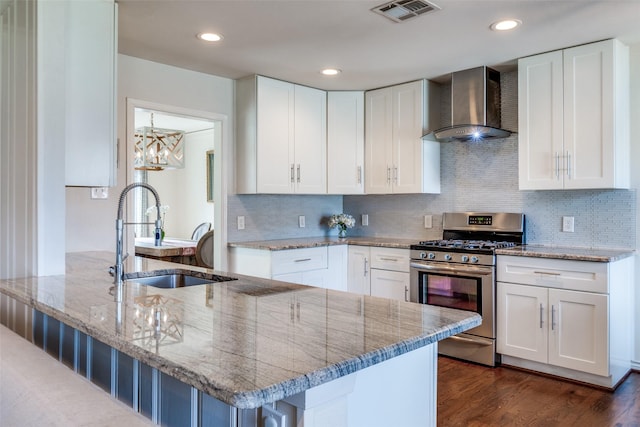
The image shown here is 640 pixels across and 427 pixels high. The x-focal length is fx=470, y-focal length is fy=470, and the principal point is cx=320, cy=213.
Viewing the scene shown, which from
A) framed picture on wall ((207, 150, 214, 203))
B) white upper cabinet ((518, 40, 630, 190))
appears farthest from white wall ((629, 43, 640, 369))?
framed picture on wall ((207, 150, 214, 203))

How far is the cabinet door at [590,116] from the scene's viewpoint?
3129mm

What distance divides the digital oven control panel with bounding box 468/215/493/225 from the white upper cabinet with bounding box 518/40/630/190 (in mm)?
522

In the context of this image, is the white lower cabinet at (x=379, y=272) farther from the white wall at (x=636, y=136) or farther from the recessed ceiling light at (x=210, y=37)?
the recessed ceiling light at (x=210, y=37)

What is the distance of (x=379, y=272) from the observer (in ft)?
13.6

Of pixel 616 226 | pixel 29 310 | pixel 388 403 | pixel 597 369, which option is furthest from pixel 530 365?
pixel 29 310

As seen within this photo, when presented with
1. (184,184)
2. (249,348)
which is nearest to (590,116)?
(249,348)

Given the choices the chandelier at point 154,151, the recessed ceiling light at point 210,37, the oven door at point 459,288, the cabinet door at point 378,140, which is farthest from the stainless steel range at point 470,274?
the chandelier at point 154,151

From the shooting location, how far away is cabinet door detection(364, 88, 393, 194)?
4.42 meters

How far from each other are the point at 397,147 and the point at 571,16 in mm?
1853

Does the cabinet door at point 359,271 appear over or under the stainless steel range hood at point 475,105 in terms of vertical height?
under

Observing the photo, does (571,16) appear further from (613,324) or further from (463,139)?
(613,324)

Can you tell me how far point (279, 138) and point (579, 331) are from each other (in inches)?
108

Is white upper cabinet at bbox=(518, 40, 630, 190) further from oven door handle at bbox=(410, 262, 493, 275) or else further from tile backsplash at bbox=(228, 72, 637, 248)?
oven door handle at bbox=(410, 262, 493, 275)

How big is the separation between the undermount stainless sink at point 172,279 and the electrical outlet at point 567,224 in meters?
2.75
